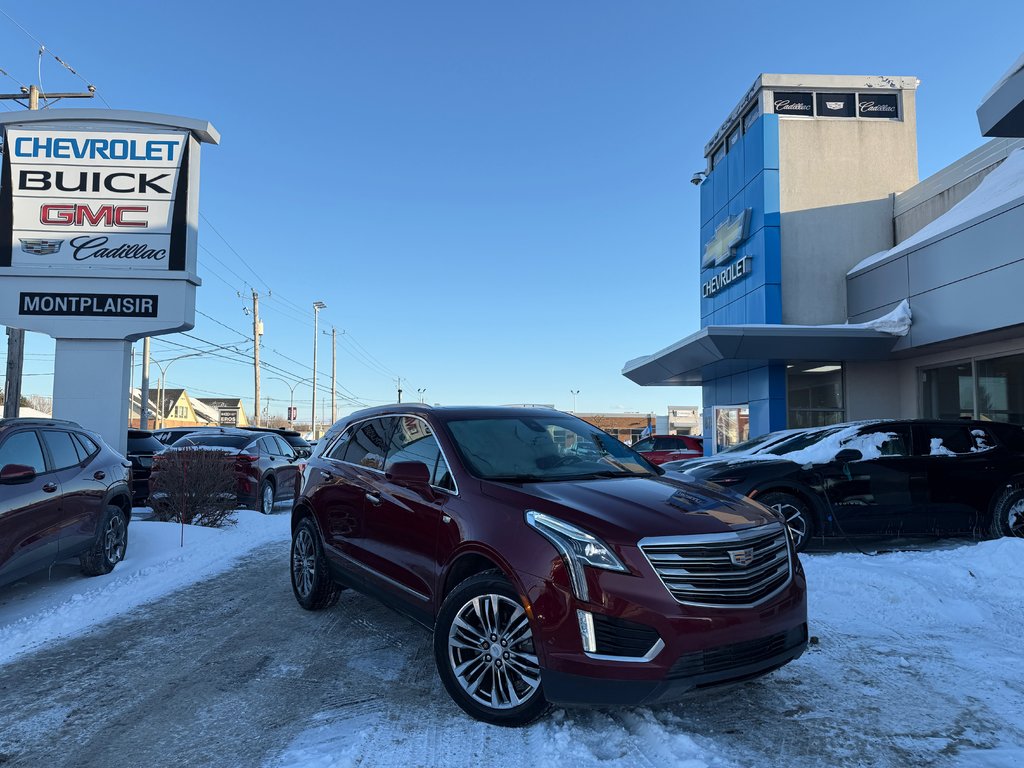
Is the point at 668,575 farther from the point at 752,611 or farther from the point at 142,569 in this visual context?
the point at 142,569

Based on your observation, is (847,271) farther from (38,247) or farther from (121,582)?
(38,247)

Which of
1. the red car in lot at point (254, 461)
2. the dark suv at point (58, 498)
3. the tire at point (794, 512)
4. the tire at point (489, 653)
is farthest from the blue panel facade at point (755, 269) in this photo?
the tire at point (489, 653)

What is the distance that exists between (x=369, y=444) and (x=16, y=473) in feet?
9.05

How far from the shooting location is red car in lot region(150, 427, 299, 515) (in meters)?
11.7

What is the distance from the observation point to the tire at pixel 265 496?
12008 millimetres

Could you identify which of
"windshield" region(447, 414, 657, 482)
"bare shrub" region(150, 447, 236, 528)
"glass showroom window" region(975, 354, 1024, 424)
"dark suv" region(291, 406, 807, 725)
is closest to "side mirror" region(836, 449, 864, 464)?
"windshield" region(447, 414, 657, 482)

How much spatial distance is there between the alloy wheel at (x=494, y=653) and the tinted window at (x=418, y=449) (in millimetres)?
804

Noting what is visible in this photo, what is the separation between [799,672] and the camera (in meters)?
4.11

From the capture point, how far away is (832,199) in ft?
64.5

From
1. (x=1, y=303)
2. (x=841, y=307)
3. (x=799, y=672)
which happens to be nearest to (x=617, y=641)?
(x=799, y=672)

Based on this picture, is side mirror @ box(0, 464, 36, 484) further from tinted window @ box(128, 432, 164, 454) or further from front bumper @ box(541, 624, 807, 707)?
tinted window @ box(128, 432, 164, 454)

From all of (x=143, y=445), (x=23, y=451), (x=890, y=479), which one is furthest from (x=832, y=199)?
(x=23, y=451)

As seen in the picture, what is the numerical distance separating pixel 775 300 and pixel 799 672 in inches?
666

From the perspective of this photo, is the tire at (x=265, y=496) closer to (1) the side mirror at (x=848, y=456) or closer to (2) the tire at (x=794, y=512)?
(2) the tire at (x=794, y=512)
